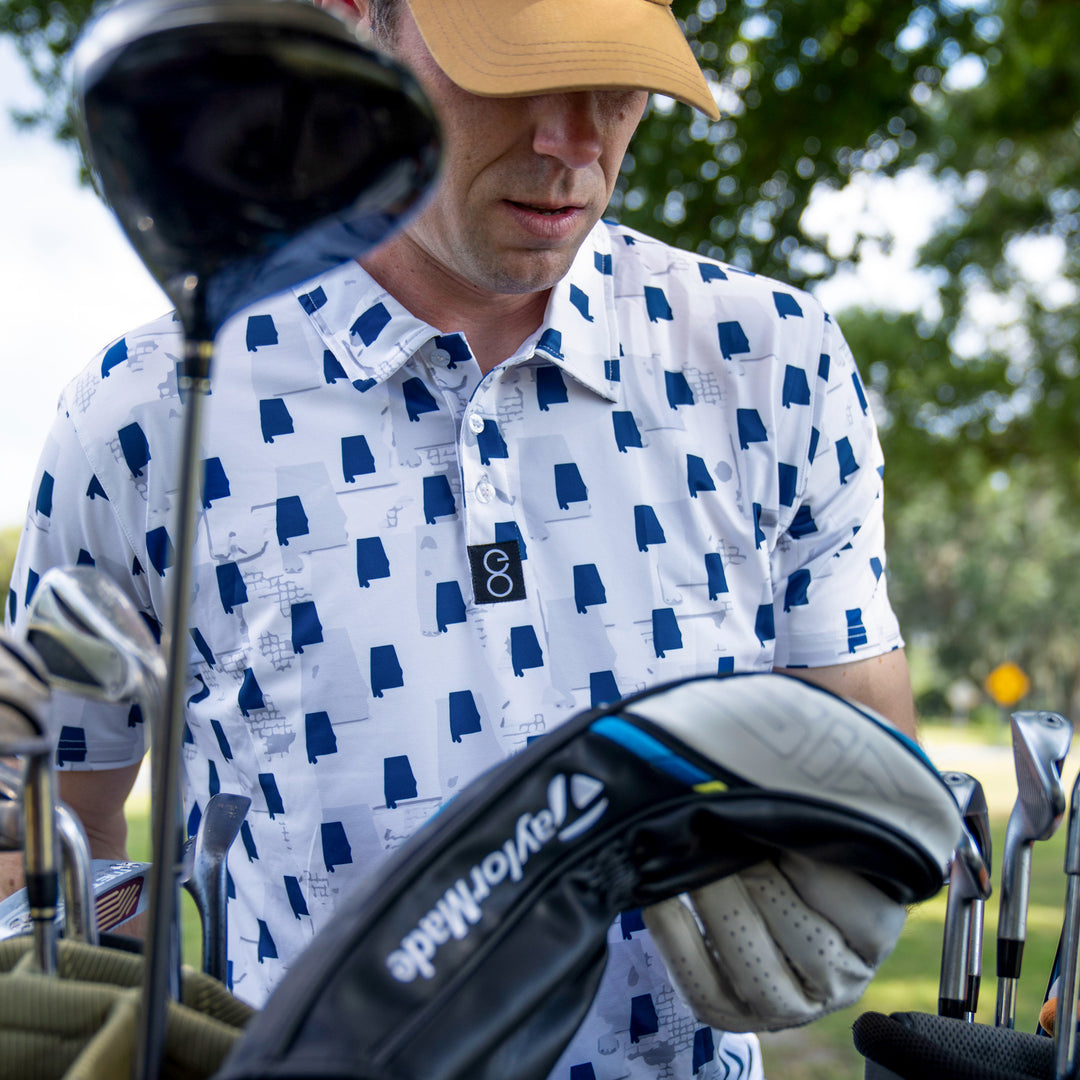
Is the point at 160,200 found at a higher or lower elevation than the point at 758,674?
higher

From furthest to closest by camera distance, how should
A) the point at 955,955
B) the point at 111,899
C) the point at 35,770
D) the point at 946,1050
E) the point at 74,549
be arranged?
the point at 74,549 < the point at 955,955 < the point at 111,899 < the point at 946,1050 < the point at 35,770

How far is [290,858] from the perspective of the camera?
1.16 m

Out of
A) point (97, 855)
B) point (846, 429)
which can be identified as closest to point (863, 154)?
point (846, 429)

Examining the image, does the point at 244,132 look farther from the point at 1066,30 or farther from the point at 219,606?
the point at 1066,30

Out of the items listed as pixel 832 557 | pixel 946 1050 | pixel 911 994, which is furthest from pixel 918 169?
pixel 946 1050

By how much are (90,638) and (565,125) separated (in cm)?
68

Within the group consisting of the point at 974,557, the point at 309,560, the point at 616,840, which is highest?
the point at 309,560

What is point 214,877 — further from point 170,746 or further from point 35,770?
point 170,746

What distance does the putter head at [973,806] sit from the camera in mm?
1116

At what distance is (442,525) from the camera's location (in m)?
1.17

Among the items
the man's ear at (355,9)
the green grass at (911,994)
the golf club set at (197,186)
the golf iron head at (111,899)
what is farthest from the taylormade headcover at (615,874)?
the green grass at (911,994)

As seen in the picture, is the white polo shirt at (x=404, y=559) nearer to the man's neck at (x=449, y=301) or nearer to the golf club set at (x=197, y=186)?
the man's neck at (x=449, y=301)

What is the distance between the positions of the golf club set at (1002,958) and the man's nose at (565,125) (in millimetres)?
668

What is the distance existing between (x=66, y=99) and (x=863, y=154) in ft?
10.1
